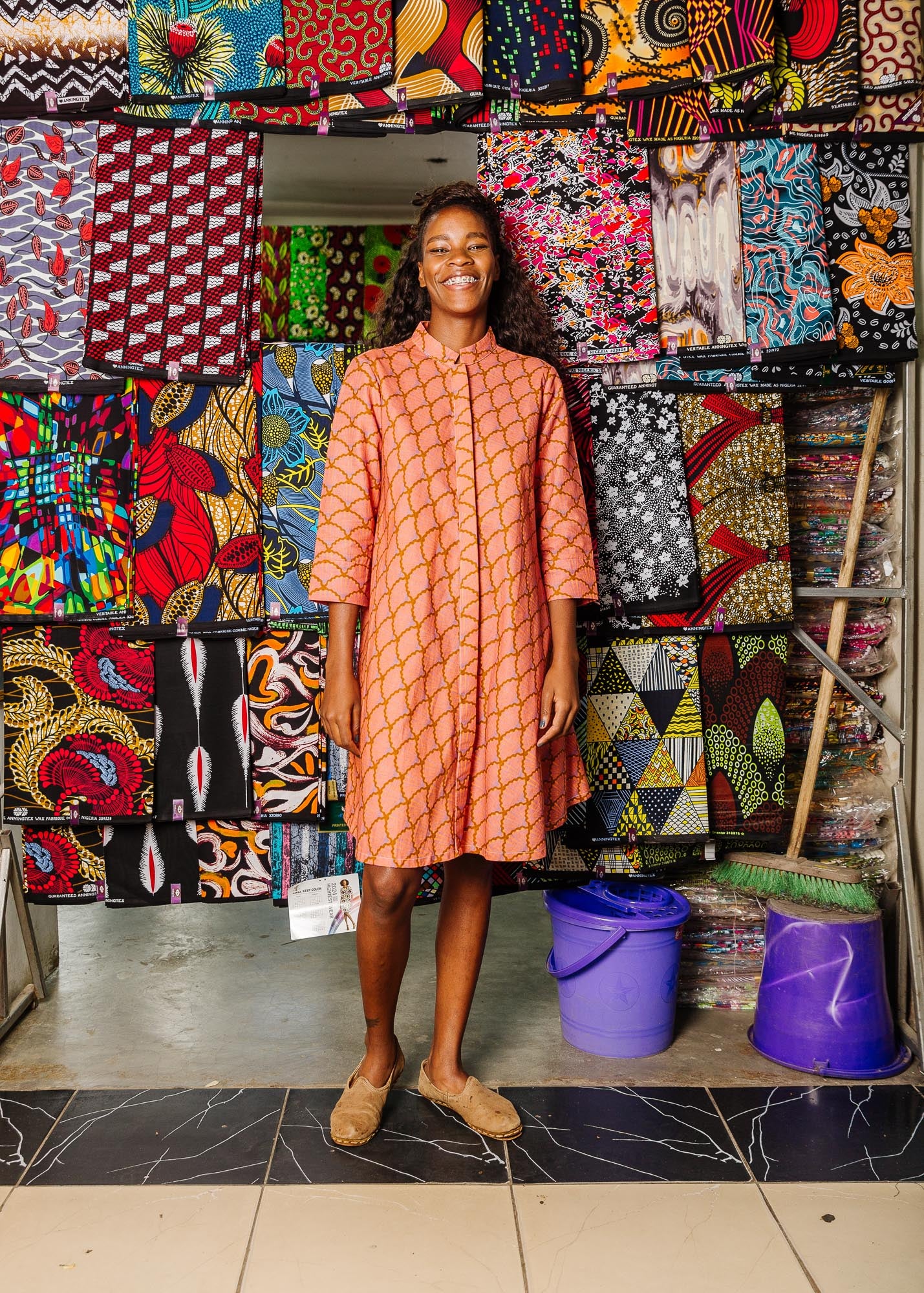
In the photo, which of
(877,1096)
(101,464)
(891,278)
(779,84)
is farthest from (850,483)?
(101,464)

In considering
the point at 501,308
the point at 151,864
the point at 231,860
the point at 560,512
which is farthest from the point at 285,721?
the point at 501,308

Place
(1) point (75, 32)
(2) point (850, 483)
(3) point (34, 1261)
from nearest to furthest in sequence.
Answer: (3) point (34, 1261) < (1) point (75, 32) < (2) point (850, 483)

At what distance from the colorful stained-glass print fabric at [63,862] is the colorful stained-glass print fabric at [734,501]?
4.64 feet

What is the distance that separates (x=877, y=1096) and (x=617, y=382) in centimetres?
165

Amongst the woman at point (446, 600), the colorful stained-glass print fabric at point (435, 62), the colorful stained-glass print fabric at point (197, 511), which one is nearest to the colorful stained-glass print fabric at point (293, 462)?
the colorful stained-glass print fabric at point (197, 511)

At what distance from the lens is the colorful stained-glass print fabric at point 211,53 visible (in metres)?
2.41

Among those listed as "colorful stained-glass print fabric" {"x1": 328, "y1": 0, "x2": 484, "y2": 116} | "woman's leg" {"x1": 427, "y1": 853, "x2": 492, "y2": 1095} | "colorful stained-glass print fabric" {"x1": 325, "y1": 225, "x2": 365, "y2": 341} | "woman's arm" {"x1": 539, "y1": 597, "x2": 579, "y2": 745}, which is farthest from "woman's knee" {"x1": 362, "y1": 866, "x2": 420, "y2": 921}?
"colorful stained-glass print fabric" {"x1": 325, "y1": 225, "x2": 365, "y2": 341}

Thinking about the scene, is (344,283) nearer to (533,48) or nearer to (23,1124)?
(533,48)

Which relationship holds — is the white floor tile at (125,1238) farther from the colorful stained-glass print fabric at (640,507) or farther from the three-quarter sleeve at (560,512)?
the colorful stained-glass print fabric at (640,507)

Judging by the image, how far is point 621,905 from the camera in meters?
2.50

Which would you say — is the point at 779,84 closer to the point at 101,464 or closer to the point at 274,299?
the point at 101,464

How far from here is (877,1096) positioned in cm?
226

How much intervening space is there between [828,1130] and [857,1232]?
319mm

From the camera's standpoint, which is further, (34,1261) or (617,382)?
(617,382)
